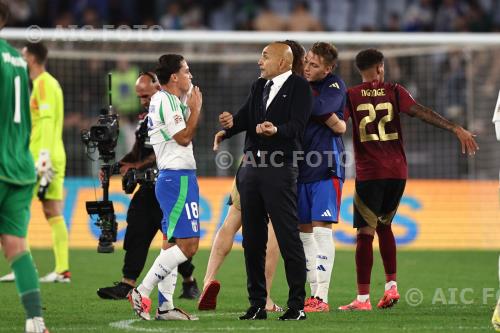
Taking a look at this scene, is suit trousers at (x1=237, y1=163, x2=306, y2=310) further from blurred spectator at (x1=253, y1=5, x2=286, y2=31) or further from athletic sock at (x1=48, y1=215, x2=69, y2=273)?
blurred spectator at (x1=253, y1=5, x2=286, y2=31)

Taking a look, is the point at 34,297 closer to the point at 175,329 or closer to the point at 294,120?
the point at 175,329

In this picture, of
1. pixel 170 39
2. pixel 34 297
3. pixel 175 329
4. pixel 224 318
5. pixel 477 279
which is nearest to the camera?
pixel 34 297

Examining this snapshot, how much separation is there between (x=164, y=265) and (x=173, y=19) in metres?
15.0

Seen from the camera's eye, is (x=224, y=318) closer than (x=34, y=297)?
No

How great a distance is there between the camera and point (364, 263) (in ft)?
32.7

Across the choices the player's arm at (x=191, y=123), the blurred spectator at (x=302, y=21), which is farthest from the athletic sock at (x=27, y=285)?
the blurred spectator at (x=302, y=21)

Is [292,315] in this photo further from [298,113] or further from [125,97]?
[125,97]

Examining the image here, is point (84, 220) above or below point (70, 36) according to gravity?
below

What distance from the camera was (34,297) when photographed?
7332 millimetres

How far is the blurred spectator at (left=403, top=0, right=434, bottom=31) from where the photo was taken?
2298 cm

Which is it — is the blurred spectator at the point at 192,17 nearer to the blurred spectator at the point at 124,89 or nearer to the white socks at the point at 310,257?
the blurred spectator at the point at 124,89

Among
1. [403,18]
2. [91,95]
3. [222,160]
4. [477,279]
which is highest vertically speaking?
[403,18]

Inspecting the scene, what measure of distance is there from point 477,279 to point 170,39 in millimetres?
6461

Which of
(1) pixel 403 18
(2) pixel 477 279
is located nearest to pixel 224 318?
(2) pixel 477 279
